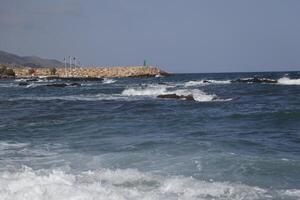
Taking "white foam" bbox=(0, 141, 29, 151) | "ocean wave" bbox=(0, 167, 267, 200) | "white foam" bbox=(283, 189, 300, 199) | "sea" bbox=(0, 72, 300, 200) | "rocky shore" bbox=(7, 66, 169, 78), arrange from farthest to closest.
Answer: "rocky shore" bbox=(7, 66, 169, 78) < "white foam" bbox=(0, 141, 29, 151) < "sea" bbox=(0, 72, 300, 200) < "white foam" bbox=(283, 189, 300, 199) < "ocean wave" bbox=(0, 167, 267, 200)

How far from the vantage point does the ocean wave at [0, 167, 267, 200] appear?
8.18 metres

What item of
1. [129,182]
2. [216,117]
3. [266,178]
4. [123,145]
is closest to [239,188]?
[266,178]

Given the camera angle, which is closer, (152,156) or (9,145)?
(152,156)

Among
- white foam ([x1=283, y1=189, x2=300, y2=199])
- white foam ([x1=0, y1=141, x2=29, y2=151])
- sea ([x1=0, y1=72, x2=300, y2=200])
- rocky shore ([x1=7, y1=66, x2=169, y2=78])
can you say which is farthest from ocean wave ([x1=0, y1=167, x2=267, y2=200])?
rocky shore ([x1=7, y1=66, x2=169, y2=78])

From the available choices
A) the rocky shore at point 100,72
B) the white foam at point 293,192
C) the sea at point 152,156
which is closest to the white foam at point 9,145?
the sea at point 152,156

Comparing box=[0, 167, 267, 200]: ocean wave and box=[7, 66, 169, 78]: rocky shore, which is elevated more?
box=[0, 167, 267, 200]: ocean wave

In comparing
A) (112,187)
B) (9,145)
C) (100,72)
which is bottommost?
(100,72)

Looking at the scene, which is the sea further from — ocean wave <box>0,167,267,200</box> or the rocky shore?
the rocky shore

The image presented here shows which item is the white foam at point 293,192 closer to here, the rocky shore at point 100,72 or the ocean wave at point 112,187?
the ocean wave at point 112,187

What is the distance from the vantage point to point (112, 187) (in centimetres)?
880

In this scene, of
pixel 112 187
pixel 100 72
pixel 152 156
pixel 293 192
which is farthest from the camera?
pixel 100 72

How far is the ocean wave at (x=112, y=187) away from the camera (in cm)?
818

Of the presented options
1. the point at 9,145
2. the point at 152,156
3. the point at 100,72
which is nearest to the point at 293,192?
the point at 152,156

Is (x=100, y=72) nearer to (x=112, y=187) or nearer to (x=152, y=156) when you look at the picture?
(x=152, y=156)
